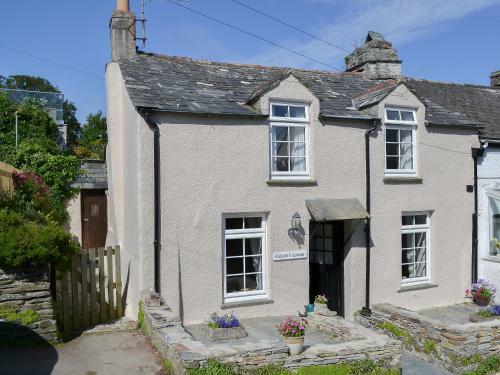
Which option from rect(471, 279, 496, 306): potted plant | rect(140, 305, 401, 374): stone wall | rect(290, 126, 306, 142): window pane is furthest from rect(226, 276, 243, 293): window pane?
rect(471, 279, 496, 306): potted plant

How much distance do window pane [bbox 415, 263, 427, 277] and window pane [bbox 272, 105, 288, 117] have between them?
17.9 ft

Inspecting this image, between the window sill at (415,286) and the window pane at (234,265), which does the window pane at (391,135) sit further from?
the window pane at (234,265)

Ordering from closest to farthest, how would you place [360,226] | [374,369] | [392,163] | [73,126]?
[374,369] < [360,226] < [392,163] < [73,126]

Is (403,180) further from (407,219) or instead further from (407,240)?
(407,240)

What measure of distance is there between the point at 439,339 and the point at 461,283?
12.1ft

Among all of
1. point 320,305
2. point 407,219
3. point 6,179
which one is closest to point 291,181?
point 320,305

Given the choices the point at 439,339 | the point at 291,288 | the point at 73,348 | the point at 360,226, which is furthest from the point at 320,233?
the point at 73,348

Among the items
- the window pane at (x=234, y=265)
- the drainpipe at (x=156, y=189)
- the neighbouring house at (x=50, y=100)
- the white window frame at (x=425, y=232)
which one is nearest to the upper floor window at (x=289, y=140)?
the window pane at (x=234, y=265)

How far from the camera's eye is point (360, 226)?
11859 mm

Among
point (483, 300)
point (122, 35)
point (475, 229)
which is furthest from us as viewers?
point (475, 229)

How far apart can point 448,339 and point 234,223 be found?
5.02m

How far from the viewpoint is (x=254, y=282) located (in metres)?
11.0

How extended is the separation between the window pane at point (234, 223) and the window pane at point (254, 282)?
45.8 inches

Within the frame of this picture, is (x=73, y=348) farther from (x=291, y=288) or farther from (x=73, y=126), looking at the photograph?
(x=73, y=126)
